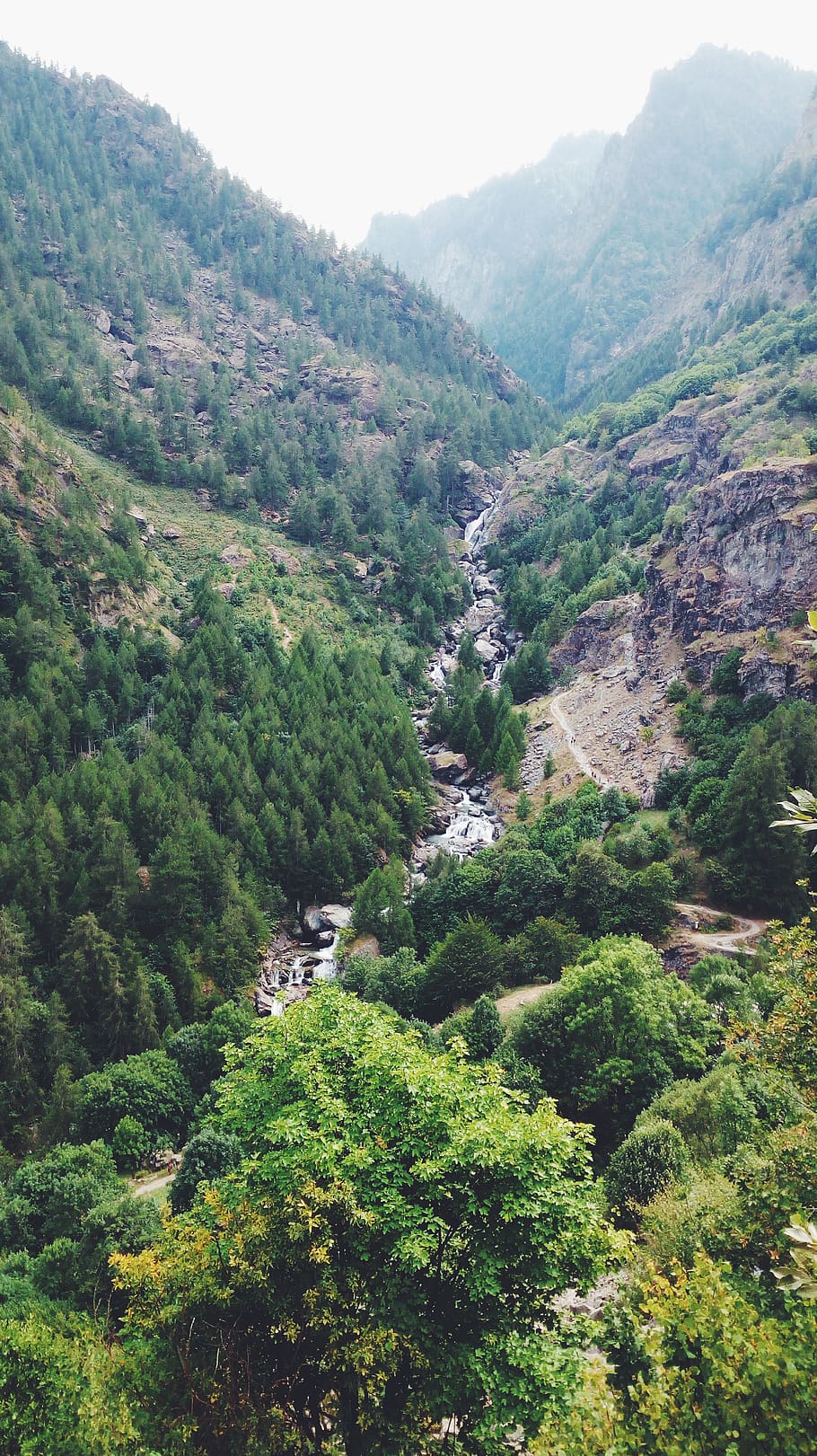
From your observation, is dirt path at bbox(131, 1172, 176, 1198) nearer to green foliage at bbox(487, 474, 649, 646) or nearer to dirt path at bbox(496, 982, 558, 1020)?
dirt path at bbox(496, 982, 558, 1020)

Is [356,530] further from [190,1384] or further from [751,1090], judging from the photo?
[190,1384]

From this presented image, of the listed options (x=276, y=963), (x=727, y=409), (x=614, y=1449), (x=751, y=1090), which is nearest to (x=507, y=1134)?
(x=614, y=1449)

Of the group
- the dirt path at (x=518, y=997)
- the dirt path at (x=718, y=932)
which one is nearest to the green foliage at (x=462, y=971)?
the dirt path at (x=518, y=997)

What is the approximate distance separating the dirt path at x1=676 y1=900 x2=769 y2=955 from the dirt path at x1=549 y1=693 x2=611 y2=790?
85.3 ft

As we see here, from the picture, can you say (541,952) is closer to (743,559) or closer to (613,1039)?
(613,1039)

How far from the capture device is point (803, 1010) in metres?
16.1

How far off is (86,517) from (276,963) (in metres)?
72.0

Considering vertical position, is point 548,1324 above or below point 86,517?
below

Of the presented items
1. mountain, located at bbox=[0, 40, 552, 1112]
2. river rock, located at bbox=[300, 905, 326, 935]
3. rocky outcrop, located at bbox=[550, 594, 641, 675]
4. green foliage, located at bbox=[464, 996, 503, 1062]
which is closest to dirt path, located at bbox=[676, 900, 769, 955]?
green foliage, located at bbox=[464, 996, 503, 1062]

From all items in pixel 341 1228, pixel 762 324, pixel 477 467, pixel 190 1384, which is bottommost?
pixel 190 1384

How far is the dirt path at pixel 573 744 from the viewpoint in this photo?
87812mm

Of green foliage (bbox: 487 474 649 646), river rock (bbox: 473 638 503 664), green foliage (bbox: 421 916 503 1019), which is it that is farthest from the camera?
river rock (bbox: 473 638 503 664)

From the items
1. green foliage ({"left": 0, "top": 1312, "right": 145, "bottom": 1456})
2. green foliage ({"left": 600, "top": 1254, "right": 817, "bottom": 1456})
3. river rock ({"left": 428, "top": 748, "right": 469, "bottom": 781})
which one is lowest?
river rock ({"left": 428, "top": 748, "right": 469, "bottom": 781})

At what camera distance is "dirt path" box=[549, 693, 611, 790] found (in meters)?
87.8
